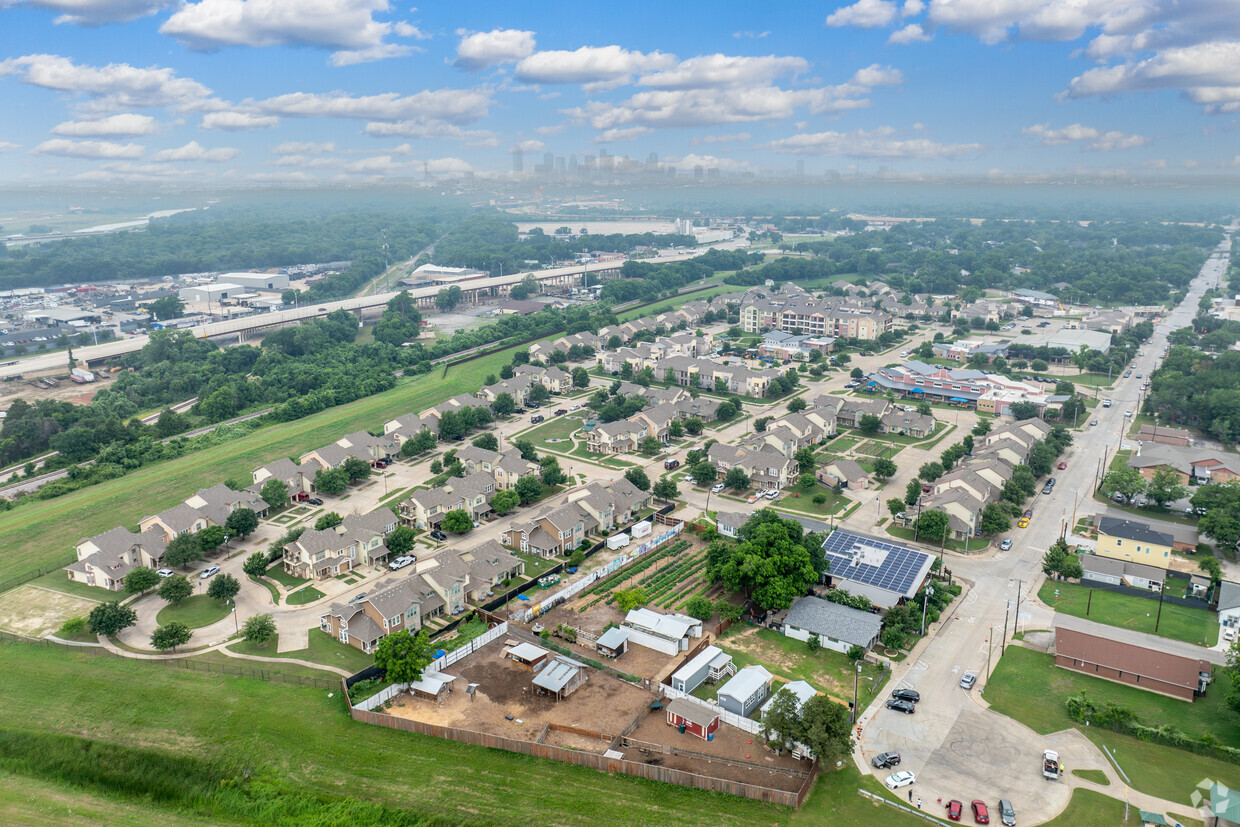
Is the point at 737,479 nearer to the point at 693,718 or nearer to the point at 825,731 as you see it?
the point at 693,718

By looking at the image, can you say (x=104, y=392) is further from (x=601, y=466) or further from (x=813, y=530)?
(x=813, y=530)

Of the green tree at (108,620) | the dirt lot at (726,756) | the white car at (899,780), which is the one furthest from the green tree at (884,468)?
the green tree at (108,620)

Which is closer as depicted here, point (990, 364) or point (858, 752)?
point (858, 752)

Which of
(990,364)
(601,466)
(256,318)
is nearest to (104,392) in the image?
(256,318)

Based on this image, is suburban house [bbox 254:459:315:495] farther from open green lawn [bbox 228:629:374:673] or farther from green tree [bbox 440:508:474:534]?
open green lawn [bbox 228:629:374:673]

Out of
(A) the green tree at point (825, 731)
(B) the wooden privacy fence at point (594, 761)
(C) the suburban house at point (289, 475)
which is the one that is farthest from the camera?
(C) the suburban house at point (289, 475)

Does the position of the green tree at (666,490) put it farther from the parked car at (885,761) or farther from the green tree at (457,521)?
the parked car at (885,761)

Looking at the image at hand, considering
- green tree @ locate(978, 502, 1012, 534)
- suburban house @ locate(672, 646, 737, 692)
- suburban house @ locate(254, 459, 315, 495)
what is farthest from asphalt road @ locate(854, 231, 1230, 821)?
suburban house @ locate(254, 459, 315, 495)
